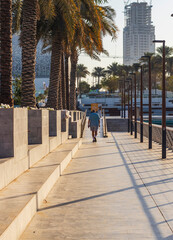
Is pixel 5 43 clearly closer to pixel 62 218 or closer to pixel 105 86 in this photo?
pixel 62 218

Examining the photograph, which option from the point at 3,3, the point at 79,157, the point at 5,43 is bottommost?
the point at 79,157

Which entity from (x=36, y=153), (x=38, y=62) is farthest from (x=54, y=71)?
(x=38, y=62)

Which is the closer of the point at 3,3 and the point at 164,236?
the point at 164,236

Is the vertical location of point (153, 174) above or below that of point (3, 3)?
below

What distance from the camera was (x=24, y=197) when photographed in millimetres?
6750

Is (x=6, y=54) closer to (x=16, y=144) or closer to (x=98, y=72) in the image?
(x=16, y=144)

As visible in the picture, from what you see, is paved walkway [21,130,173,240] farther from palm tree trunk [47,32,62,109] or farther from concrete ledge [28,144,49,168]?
palm tree trunk [47,32,62,109]

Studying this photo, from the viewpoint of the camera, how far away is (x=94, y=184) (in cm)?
990

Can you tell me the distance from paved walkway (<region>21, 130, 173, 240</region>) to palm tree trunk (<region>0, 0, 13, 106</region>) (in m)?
3.74

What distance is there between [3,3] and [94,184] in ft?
26.1

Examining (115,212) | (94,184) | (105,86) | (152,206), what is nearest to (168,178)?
(94,184)

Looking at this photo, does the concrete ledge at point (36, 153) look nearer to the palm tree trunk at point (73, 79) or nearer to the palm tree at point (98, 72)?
the palm tree trunk at point (73, 79)

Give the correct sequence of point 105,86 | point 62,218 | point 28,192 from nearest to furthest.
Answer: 1. point 62,218
2. point 28,192
3. point 105,86

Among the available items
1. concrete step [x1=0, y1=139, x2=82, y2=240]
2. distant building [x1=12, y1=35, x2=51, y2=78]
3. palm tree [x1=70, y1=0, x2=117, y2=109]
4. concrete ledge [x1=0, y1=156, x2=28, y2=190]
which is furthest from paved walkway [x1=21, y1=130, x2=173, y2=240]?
distant building [x1=12, y1=35, x2=51, y2=78]
